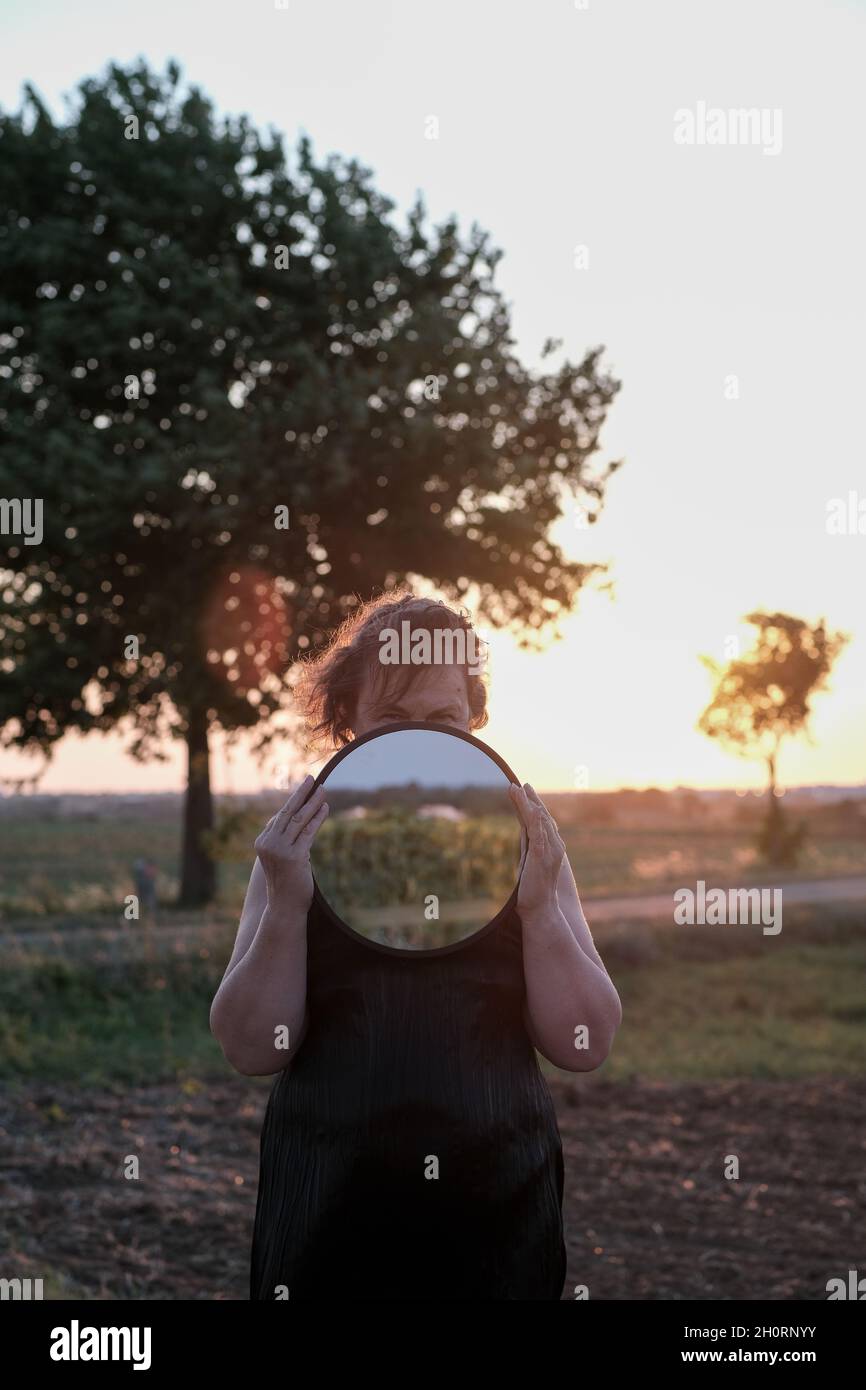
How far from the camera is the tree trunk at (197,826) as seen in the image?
2005 centimetres

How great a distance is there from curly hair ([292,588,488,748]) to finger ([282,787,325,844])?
0.35 metres

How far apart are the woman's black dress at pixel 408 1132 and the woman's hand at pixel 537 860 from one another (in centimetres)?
8

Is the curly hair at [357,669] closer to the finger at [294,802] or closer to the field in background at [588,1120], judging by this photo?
the finger at [294,802]

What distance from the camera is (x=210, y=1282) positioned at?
541cm

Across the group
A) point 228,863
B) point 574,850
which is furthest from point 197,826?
point 574,850

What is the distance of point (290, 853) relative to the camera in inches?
72.2

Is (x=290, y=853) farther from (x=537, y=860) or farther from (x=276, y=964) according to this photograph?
(x=537, y=860)

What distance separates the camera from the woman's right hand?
72.3 inches

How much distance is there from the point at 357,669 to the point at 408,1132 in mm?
848

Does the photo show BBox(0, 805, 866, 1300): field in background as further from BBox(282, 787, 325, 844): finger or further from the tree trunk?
BBox(282, 787, 325, 844): finger

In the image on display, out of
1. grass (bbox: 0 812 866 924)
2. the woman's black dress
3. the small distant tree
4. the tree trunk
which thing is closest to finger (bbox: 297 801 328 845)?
the woman's black dress

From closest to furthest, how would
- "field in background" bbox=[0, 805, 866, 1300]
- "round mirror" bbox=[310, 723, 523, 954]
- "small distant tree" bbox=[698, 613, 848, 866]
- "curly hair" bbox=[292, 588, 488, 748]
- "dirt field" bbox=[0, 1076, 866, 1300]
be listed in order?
"round mirror" bbox=[310, 723, 523, 954] → "curly hair" bbox=[292, 588, 488, 748] → "dirt field" bbox=[0, 1076, 866, 1300] → "field in background" bbox=[0, 805, 866, 1300] → "small distant tree" bbox=[698, 613, 848, 866]

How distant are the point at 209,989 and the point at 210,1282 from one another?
20.9 ft
